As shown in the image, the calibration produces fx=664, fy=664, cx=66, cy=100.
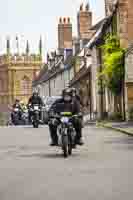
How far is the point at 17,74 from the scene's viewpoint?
13875 cm

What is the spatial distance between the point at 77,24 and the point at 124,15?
28890 millimetres

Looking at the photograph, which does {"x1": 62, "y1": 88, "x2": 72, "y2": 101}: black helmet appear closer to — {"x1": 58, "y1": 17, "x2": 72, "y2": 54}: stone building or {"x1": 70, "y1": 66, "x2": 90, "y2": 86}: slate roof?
{"x1": 70, "y1": 66, "x2": 90, "y2": 86}: slate roof

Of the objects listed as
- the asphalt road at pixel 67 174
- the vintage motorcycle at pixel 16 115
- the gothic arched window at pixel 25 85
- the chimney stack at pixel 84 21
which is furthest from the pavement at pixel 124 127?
the gothic arched window at pixel 25 85

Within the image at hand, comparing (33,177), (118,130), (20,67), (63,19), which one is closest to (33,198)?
(33,177)

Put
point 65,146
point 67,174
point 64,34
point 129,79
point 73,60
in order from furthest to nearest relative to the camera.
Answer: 1. point 64,34
2. point 73,60
3. point 129,79
4. point 65,146
5. point 67,174

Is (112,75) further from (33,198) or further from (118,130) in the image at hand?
(33,198)

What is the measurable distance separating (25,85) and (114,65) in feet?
310

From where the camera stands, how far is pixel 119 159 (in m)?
15.4

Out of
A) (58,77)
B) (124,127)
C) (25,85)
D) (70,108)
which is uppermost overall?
(25,85)

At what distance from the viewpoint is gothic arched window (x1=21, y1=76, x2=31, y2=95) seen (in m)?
138

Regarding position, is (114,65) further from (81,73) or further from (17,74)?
(17,74)

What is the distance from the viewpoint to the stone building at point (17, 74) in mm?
137250

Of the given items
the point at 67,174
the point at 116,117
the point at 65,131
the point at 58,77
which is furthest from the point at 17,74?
the point at 67,174

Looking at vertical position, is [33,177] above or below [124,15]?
below
